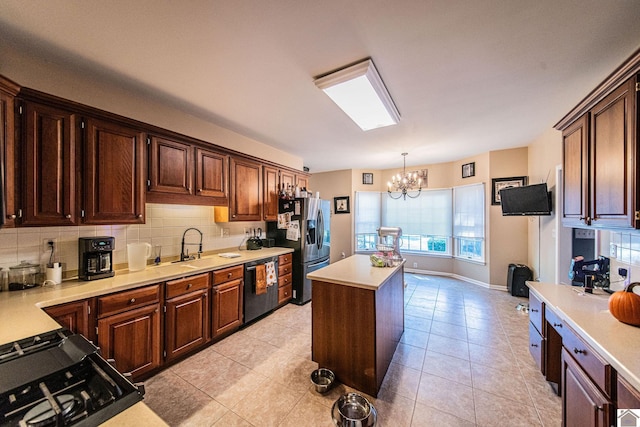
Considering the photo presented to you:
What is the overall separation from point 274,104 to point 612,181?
2.88 metres

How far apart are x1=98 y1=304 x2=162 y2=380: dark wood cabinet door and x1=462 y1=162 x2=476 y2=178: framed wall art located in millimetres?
5752

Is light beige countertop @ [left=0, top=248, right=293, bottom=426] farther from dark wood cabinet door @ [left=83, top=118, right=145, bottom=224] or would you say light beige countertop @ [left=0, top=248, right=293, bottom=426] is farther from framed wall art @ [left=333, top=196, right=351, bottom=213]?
framed wall art @ [left=333, top=196, right=351, bottom=213]

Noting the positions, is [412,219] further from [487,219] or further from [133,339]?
[133,339]

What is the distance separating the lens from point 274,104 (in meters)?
2.63

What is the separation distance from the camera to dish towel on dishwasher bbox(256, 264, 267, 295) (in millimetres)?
3133

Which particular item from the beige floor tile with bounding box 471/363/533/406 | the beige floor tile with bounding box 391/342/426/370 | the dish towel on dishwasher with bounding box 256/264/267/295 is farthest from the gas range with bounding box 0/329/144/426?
the beige floor tile with bounding box 471/363/533/406

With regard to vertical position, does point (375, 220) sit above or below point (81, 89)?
below

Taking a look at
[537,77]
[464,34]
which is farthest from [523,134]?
[464,34]

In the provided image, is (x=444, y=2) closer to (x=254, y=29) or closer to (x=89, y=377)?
(x=254, y=29)

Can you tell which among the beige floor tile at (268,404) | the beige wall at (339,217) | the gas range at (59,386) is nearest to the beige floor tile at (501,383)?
the beige floor tile at (268,404)

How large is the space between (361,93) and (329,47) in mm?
628

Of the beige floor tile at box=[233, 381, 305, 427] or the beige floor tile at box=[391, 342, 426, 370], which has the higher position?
the beige floor tile at box=[233, 381, 305, 427]

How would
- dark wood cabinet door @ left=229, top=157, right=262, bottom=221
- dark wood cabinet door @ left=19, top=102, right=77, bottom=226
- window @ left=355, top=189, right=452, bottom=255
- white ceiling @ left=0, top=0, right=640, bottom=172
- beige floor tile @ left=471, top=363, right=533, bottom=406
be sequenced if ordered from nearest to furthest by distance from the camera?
white ceiling @ left=0, top=0, right=640, bottom=172, dark wood cabinet door @ left=19, top=102, right=77, bottom=226, beige floor tile @ left=471, top=363, right=533, bottom=406, dark wood cabinet door @ left=229, top=157, right=262, bottom=221, window @ left=355, top=189, right=452, bottom=255

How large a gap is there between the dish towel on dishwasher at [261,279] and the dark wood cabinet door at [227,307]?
0.25m
